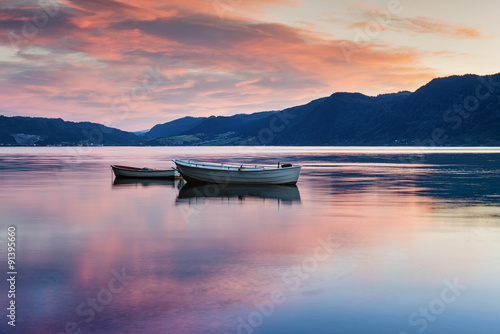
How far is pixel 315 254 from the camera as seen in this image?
19.1 metres

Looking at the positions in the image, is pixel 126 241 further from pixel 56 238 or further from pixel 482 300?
pixel 482 300

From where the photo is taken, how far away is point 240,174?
50125mm

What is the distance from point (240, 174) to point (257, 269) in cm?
3359

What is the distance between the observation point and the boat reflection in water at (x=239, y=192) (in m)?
41.6

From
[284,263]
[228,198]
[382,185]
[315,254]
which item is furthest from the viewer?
[382,185]

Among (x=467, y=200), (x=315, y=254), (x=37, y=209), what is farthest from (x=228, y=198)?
(x=315, y=254)

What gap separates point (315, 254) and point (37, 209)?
72.3ft
